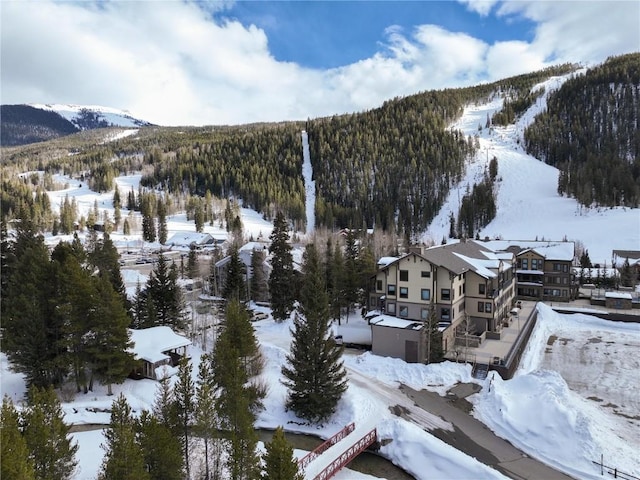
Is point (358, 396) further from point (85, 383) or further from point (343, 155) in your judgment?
point (343, 155)

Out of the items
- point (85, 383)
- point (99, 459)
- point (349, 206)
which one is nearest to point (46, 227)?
point (349, 206)

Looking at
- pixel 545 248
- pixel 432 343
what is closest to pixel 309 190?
pixel 545 248

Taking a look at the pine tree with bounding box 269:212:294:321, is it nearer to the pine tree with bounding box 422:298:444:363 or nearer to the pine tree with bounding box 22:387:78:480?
the pine tree with bounding box 422:298:444:363

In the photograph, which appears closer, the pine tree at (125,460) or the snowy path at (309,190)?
the pine tree at (125,460)

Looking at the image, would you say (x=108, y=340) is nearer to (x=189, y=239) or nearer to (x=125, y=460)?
(x=125, y=460)

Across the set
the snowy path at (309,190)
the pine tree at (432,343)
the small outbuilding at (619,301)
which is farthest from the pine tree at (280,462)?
the snowy path at (309,190)

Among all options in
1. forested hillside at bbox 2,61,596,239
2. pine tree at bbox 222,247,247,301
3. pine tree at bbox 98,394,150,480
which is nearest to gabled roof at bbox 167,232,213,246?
forested hillside at bbox 2,61,596,239

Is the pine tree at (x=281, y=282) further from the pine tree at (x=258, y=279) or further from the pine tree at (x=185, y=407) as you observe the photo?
the pine tree at (x=185, y=407)
